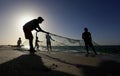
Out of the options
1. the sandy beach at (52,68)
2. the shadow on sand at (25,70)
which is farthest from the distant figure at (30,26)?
the shadow on sand at (25,70)

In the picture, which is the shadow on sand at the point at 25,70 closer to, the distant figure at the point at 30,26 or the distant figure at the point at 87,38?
the distant figure at the point at 30,26

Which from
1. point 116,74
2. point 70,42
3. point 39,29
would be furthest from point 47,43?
point 116,74

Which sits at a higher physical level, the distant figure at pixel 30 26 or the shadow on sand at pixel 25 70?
the distant figure at pixel 30 26

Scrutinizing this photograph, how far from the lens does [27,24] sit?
10805 mm

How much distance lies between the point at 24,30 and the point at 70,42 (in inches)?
197

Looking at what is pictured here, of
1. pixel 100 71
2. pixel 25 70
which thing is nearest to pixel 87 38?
pixel 100 71

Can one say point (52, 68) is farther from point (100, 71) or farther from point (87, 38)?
Result: point (87, 38)

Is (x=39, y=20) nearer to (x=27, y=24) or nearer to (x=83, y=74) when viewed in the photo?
(x=27, y=24)

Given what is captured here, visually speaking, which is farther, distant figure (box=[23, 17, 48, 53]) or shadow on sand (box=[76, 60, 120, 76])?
distant figure (box=[23, 17, 48, 53])

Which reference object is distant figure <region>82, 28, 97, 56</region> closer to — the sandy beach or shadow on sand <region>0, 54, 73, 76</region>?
the sandy beach

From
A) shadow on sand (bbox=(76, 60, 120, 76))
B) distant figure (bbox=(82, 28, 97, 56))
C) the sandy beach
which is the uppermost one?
distant figure (bbox=(82, 28, 97, 56))

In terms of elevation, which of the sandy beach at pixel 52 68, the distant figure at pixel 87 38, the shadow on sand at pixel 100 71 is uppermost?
the distant figure at pixel 87 38

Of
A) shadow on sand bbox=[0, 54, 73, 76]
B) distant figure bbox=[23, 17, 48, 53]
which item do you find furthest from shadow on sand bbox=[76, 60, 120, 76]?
distant figure bbox=[23, 17, 48, 53]

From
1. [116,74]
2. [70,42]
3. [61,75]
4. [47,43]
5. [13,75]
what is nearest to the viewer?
[13,75]
